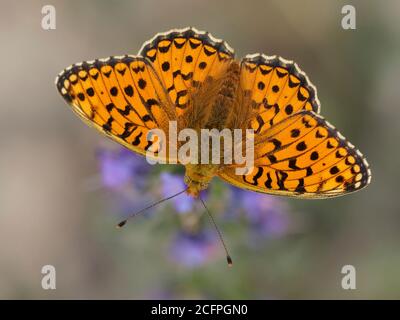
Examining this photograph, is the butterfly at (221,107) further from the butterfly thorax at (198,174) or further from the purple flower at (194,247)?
the purple flower at (194,247)

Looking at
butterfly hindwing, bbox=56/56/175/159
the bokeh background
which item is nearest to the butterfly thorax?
butterfly hindwing, bbox=56/56/175/159

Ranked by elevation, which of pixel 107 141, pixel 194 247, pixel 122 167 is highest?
pixel 107 141

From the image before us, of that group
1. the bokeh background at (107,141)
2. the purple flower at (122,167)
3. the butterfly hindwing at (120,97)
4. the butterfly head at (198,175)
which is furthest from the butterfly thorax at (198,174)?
the bokeh background at (107,141)

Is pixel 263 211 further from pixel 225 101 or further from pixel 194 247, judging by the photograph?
pixel 225 101

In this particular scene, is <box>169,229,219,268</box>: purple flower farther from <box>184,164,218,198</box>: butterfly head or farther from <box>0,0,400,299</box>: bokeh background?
<box>184,164,218,198</box>: butterfly head

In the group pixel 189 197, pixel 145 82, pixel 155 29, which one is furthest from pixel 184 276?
pixel 155 29

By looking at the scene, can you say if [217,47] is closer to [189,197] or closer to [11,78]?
[189,197]

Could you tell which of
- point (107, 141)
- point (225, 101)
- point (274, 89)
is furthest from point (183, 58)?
point (107, 141)
